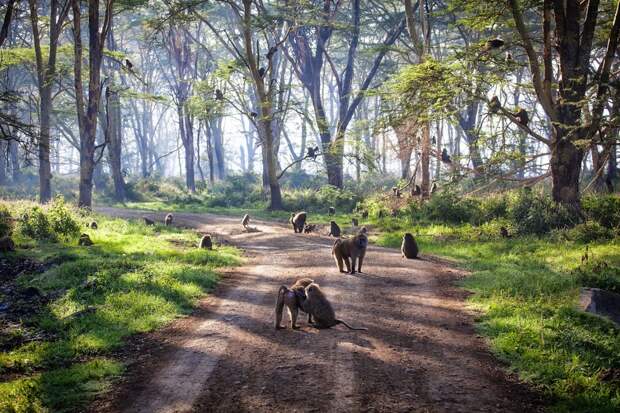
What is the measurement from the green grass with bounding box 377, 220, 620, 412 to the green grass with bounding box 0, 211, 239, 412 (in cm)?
485

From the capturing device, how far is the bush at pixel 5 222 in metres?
15.8

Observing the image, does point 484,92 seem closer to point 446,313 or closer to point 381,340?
point 446,313

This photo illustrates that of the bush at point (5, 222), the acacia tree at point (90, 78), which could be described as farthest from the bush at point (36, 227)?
the acacia tree at point (90, 78)

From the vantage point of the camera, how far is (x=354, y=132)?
83.8ft

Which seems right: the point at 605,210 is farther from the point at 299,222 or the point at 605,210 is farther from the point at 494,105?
the point at 299,222

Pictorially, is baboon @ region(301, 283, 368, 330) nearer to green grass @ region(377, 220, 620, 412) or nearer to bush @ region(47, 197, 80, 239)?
green grass @ region(377, 220, 620, 412)

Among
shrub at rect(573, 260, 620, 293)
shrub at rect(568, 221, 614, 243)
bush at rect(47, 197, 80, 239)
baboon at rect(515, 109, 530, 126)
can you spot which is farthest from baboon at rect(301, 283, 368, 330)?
baboon at rect(515, 109, 530, 126)

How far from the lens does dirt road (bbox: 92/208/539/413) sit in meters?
5.68

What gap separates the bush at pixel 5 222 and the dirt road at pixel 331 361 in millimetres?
8134

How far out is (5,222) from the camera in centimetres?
1670

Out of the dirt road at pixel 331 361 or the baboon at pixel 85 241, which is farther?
the baboon at pixel 85 241

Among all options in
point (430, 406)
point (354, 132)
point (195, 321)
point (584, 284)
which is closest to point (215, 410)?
point (430, 406)

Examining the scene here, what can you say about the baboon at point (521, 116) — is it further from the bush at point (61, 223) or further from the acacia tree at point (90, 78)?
the acacia tree at point (90, 78)

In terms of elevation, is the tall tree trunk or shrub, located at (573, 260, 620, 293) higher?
the tall tree trunk
